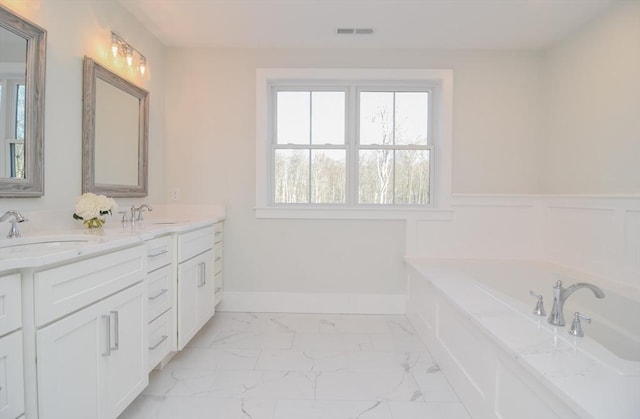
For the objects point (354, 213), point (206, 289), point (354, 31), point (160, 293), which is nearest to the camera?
point (160, 293)

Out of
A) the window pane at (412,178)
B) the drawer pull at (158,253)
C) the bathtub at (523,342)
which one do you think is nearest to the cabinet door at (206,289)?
the drawer pull at (158,253)

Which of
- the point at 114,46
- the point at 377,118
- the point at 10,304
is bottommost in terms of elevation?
the point at 10,304

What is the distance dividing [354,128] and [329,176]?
0.49 meters

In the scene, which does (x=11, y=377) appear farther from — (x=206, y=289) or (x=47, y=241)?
(x=206, y=289)

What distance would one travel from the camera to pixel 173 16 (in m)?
2.51

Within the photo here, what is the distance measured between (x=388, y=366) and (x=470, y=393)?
0.56 meters

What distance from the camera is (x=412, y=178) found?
10.4ft

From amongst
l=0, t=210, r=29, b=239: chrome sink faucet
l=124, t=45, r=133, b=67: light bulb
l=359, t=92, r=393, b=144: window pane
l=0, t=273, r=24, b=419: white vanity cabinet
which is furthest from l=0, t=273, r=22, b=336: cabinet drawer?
l=359, t=92, r=393, b=144: window pane

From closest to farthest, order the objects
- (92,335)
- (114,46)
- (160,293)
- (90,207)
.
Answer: (92,335)
(90,207)
(160,293)
(114,46)

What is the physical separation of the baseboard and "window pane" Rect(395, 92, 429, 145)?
4.75 ft

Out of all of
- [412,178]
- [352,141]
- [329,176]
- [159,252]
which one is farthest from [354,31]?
[159,252]

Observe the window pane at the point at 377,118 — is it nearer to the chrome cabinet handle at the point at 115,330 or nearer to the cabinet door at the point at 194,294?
the cabinet door at the point at 194,294

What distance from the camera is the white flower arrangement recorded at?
1767mm

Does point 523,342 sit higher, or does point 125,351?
point 523,342
